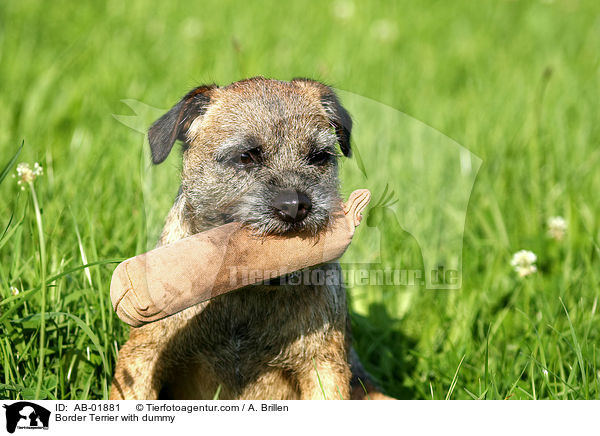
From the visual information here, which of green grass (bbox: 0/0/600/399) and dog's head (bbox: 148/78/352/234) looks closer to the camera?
dog's head (bbox: 148/78/352/234)

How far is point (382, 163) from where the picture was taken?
182 inches

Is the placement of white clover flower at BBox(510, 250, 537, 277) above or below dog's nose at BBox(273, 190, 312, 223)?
below

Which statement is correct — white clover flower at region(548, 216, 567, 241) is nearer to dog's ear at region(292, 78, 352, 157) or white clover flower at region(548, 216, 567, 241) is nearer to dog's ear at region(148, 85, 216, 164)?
dog's ear at region(292, 78, 352, 157)

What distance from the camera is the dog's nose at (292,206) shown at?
2.75 metres

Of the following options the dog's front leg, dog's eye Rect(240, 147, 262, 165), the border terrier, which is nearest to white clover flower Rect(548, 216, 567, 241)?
the border terrier

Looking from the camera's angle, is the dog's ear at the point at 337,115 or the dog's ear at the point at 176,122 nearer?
the dog's ear at the point at 176,122

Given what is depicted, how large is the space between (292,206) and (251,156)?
1.31ft

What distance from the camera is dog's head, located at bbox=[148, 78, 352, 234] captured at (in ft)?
9.28
